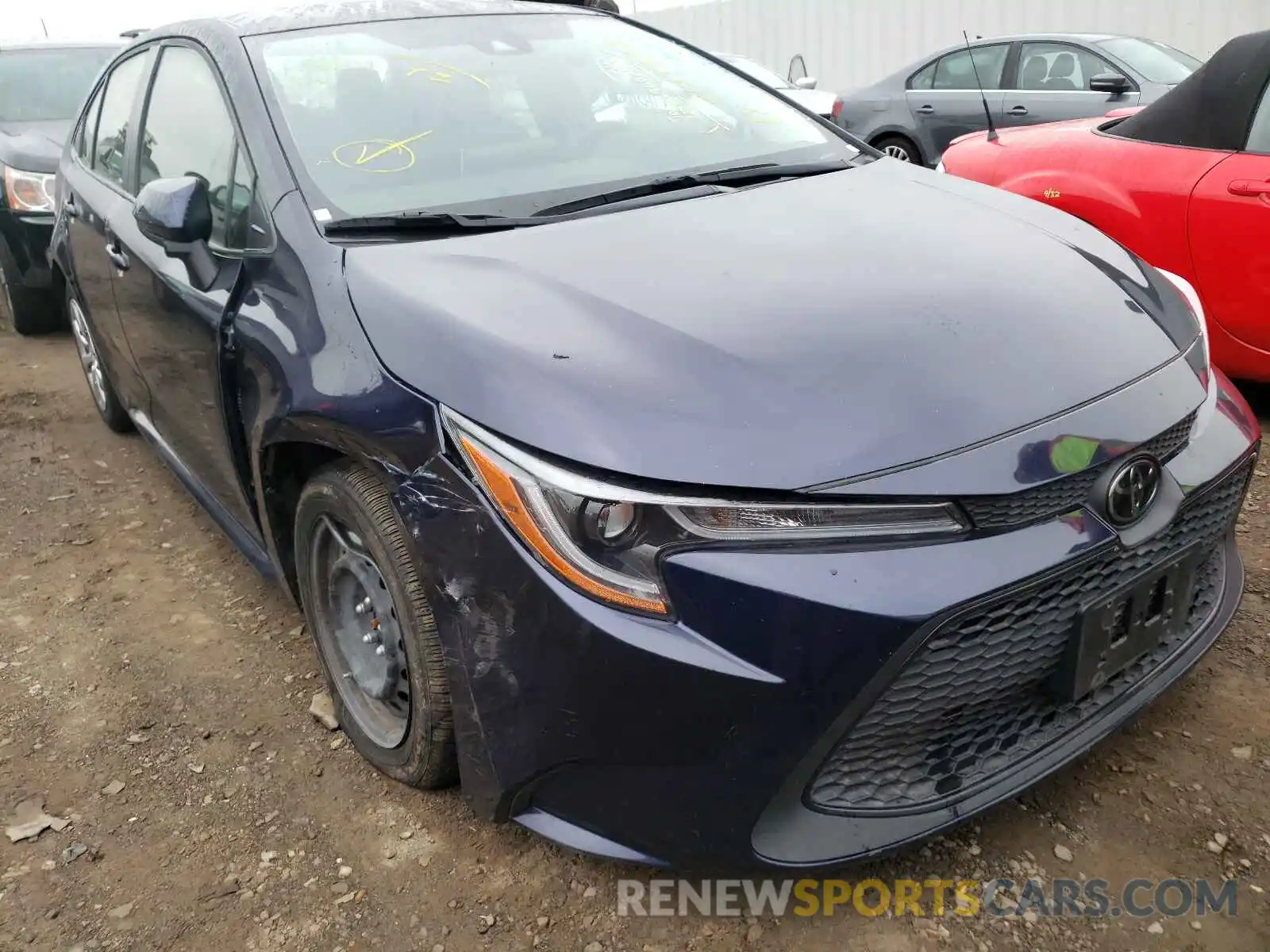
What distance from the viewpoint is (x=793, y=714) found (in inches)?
59.6

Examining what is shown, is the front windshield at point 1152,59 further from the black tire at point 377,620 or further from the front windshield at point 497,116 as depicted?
the black tire at point 377,620

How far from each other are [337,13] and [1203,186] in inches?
106

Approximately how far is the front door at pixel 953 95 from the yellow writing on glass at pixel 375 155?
638 centimetres

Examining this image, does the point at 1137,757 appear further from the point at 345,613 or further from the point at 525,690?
the point at 345,613

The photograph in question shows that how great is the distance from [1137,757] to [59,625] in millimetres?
2744

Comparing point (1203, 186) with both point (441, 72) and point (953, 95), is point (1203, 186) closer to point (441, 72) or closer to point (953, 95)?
point (441, 72)

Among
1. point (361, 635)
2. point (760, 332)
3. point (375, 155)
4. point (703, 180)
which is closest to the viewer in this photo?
point (760, 332)

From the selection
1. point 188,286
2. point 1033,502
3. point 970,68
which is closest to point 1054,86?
point 970,68

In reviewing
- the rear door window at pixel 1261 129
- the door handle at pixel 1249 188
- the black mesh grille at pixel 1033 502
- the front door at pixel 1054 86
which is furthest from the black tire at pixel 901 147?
the black mesh grille at pixel 1033 502

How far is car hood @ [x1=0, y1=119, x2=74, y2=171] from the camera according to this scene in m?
5.60

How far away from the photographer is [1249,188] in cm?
330

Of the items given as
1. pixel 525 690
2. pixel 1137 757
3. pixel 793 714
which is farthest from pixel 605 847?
pixel 1137 757

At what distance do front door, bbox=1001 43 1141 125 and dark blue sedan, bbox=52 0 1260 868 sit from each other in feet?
18.0

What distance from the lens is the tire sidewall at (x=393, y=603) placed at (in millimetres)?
1873
